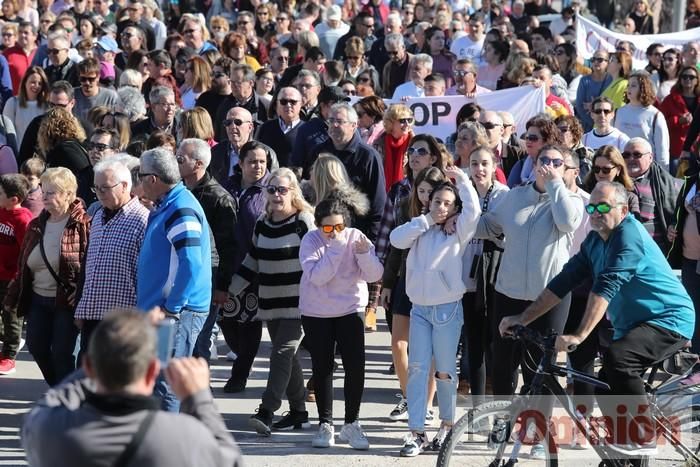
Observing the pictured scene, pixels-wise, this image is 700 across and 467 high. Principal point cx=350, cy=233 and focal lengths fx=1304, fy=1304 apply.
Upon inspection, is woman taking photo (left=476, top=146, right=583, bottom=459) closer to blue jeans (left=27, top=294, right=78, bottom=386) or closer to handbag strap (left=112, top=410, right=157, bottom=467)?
blue jeans (left=27, top=294, right=78, bottom=386)

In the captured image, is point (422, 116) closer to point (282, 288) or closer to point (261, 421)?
point (282, 288)

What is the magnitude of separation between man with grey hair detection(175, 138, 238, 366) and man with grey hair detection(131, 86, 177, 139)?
8.68ft

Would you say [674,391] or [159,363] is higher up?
[159,363]

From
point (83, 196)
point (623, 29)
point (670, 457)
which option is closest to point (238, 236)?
point (83, 196)

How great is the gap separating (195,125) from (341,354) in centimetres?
336

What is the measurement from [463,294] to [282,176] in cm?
139

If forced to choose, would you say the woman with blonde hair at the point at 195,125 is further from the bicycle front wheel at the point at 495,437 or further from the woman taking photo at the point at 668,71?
the woman taking photo at the point at 668,71

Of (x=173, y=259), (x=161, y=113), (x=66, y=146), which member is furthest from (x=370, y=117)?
(x=173, y=259)

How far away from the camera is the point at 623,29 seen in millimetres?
21609

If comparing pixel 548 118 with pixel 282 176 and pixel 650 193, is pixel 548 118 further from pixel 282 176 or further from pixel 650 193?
pixel 282 176

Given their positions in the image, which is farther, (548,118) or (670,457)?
(548,118)

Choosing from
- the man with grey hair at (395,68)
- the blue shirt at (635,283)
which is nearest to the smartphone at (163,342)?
the blue shirt at (635,283)

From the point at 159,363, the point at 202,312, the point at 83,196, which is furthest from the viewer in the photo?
the point at 83,196

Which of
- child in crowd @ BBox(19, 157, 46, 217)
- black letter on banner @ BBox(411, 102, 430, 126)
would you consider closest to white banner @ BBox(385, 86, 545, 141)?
black letter on banner @ BBox(411, 102, 430, 126)
